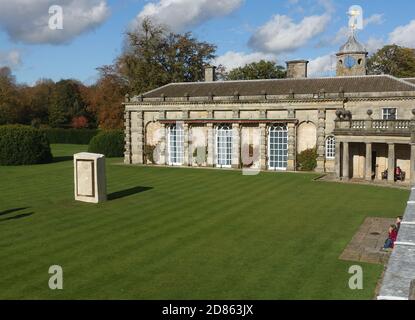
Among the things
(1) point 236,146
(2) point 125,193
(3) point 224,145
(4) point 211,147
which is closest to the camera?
(2) point 125,193

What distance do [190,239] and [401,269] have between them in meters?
10.3

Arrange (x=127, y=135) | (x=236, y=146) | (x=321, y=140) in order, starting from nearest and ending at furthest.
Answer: (x=321, y=140)
(x=236, y=146)
(x=127, y=135)

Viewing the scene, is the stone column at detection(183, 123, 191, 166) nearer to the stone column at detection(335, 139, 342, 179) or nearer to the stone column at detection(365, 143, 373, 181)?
the stone column at detection(335, 139, 342, 179)

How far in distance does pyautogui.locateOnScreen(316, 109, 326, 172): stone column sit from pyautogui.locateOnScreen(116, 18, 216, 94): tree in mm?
27087

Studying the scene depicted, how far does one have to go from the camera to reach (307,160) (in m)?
40.2

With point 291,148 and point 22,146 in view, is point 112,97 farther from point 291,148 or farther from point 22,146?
point 291,148

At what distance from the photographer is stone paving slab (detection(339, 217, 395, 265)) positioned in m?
14.9

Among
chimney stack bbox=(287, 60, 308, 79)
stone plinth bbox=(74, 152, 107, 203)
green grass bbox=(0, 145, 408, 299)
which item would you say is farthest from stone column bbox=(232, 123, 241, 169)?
stone plinth bbox=(74, 152, 107, 203)

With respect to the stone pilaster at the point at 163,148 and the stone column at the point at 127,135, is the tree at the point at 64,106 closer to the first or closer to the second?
the stone column at the point at 127,135

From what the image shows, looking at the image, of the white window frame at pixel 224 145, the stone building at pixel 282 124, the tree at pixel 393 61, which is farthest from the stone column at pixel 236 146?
the tree at pixel 393 61

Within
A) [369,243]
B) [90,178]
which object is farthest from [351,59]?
[369,243]

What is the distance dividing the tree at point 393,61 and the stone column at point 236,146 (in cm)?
3947

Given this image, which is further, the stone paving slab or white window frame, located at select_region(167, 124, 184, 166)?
white window frame, located at select_region(167, 124, 184, 166)

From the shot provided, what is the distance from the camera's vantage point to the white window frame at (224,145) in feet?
143
